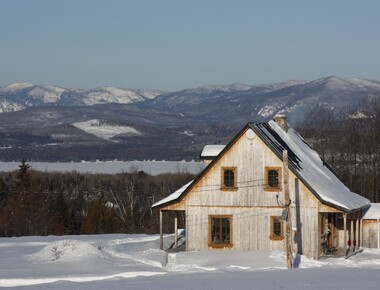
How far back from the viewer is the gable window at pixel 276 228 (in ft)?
123

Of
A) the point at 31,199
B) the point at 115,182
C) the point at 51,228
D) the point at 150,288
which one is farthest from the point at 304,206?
the point at 115,182

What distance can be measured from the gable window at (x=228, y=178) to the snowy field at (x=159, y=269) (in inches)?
121

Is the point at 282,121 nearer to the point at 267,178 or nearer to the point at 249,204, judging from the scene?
the point at 267,178

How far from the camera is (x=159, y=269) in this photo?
3297cm

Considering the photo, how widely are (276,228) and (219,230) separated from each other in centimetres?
272

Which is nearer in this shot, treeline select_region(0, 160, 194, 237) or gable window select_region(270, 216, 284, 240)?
gable window select_region(270, 216, 284, 240)

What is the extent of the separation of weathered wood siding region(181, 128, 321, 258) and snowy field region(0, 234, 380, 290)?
1.08 m

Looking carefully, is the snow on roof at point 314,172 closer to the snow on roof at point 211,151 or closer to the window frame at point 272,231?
the window frame at point 272,231

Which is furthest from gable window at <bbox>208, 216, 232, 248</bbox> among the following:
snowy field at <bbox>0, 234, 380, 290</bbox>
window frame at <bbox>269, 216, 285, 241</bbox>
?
window frame at <bbox>269, 216, 285, 241</bbox>

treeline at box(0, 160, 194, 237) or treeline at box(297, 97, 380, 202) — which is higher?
treeline at box(297, 97, 380, 202)

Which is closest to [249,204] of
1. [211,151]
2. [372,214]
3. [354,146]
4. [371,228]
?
[211,151]

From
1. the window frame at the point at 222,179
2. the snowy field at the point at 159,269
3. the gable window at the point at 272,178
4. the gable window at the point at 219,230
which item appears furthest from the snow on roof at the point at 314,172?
the gable window at the point at 219,230

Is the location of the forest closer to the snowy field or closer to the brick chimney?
the brick chimney

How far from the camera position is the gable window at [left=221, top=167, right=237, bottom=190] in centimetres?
3850
